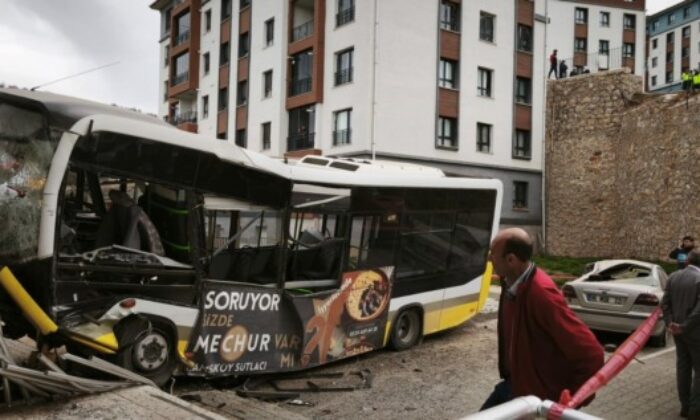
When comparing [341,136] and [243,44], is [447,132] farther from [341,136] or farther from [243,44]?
[243,44]

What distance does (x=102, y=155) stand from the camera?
6.13m

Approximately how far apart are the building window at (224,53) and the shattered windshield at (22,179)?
114ft

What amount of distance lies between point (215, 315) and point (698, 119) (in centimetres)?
2156

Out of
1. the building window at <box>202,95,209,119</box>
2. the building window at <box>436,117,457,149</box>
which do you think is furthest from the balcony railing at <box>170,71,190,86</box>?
the building window at <box>436,117,457,149</box>

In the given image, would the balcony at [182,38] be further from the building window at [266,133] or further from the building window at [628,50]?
the building window at [628,50]

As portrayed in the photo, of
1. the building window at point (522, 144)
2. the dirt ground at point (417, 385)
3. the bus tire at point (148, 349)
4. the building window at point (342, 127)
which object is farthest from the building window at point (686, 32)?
the bus tire at point (148, 349)

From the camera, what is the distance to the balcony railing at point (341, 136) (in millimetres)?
28609

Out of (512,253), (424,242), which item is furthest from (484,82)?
Answer: (512,253)

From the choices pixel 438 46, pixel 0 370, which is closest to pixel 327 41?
pixel 438 46

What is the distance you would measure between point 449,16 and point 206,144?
26339 mm

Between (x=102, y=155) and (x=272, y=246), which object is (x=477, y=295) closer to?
(x=272, y=246)

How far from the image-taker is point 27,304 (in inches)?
221

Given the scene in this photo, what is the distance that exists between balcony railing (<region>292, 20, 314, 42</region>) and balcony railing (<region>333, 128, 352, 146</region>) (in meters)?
6.18

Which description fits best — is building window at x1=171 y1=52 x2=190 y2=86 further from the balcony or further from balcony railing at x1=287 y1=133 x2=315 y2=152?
balcony railing at x1=287 y1=133 x2=315 y2=152
